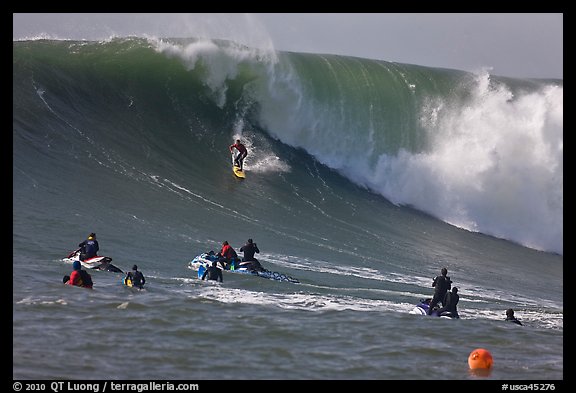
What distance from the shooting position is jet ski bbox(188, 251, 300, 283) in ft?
65.0

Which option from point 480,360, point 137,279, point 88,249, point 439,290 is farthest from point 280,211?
point 480,360

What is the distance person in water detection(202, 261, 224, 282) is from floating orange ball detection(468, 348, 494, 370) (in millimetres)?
7819

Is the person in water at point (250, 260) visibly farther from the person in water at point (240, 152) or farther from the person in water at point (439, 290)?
the person in water at point (240, 152)

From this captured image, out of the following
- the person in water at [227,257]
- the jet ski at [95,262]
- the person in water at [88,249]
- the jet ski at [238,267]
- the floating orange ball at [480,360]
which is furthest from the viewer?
the person in water at [227,257]

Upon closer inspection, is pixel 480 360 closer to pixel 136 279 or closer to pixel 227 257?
pixel 136 279

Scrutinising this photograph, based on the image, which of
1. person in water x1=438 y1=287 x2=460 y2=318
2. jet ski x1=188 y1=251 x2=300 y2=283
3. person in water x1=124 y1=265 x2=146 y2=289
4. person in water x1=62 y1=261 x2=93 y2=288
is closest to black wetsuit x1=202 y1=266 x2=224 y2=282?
jet ski x1=188 y1=251 x2=300 y2=283

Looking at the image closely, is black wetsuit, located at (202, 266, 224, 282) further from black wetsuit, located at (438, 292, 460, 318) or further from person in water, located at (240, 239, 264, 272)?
black wetsuit, located at (438, 292, 460, 318)

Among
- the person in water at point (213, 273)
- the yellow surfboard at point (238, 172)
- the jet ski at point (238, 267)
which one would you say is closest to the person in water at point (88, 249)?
the jet ski at point (238, 267)

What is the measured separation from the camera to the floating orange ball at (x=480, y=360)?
12156 mm

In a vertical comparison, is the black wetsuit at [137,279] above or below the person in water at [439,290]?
below

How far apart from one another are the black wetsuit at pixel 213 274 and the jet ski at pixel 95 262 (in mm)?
1870

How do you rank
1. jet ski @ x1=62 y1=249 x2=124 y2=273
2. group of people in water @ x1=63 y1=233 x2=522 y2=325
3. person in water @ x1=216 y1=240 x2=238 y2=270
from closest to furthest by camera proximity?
group of people in water @ x1=63 y1=233 x2=522 y2=325, jet ski @ x1=62 y1=249 x2=124 y2=273, person in water @ x1=216 y1=240 x2=238 y2=270

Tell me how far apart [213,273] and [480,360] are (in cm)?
808
